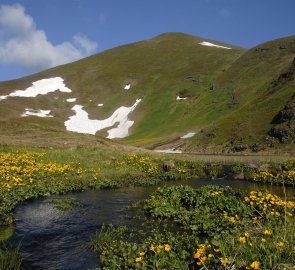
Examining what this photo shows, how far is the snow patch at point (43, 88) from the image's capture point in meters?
115

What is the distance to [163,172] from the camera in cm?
2922

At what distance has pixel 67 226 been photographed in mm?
13320

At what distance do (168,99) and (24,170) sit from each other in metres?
86.3

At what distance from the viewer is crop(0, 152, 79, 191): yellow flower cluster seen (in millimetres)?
19033

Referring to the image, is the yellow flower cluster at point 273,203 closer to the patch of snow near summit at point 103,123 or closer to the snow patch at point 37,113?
the patch of snow near summit at point 103,123

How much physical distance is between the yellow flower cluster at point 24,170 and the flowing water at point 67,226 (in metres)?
2.03

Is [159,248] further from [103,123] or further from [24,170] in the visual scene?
[103,123]

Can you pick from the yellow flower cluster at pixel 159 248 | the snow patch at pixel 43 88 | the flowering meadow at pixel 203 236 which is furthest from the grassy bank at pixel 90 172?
the snow patch at pixel 43 88

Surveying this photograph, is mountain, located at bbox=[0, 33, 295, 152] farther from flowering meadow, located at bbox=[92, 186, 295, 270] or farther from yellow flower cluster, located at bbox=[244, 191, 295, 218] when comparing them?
yellow flower cluster, located at bbox=[244, 191, 295, 218]

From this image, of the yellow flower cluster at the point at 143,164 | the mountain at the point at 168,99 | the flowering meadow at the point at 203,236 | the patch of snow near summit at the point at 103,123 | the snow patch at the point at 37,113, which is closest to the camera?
the flowering meadow at the point at 203,236

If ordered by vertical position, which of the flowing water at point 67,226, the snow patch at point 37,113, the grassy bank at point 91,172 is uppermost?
the snow patch at point 37,113

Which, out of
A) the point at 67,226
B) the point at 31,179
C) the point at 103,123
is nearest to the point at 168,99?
the point at 103,123

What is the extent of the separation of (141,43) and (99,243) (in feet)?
530

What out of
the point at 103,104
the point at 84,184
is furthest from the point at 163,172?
the point at 103,104
